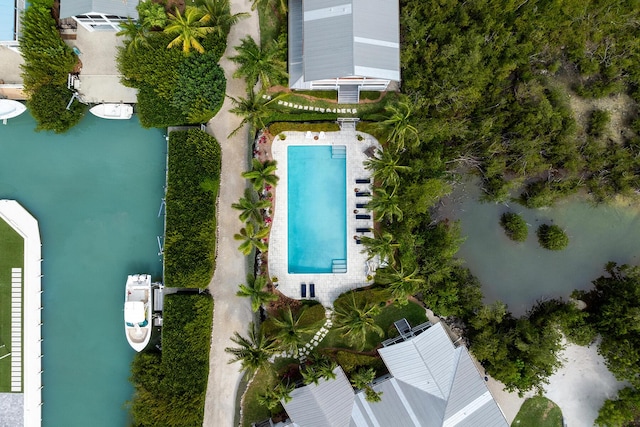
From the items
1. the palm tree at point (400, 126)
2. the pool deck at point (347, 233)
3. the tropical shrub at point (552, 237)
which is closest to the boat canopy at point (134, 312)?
the pool deck at point (347, 233)

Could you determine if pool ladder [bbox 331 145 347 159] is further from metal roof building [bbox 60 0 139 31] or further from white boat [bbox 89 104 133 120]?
metal roof building [bbox 60 0 139 31]

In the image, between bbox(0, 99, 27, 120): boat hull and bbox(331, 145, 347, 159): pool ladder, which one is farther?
bbox(331, 145, 347, 159): pool ladder

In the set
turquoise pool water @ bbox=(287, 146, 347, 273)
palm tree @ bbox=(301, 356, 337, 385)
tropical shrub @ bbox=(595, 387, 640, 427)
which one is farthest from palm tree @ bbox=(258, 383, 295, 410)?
tropical shrub @ bbox=(595, 387, 640, 427)

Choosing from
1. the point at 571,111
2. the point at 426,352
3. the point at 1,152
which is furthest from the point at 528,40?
the point at 1,152

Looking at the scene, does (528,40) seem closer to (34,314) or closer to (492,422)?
(492,422)

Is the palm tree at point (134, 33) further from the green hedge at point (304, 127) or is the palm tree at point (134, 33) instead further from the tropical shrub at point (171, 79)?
the green hedge at point (304, 127)

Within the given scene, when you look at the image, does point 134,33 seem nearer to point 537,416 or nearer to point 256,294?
point 256,294

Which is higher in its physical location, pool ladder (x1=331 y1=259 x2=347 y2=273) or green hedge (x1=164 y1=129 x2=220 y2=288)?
green hedge (x1=164 y1=129 x2=220 y2=288)

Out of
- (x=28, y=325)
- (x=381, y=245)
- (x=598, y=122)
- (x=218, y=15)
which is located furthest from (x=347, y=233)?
(x=28, y=325)
